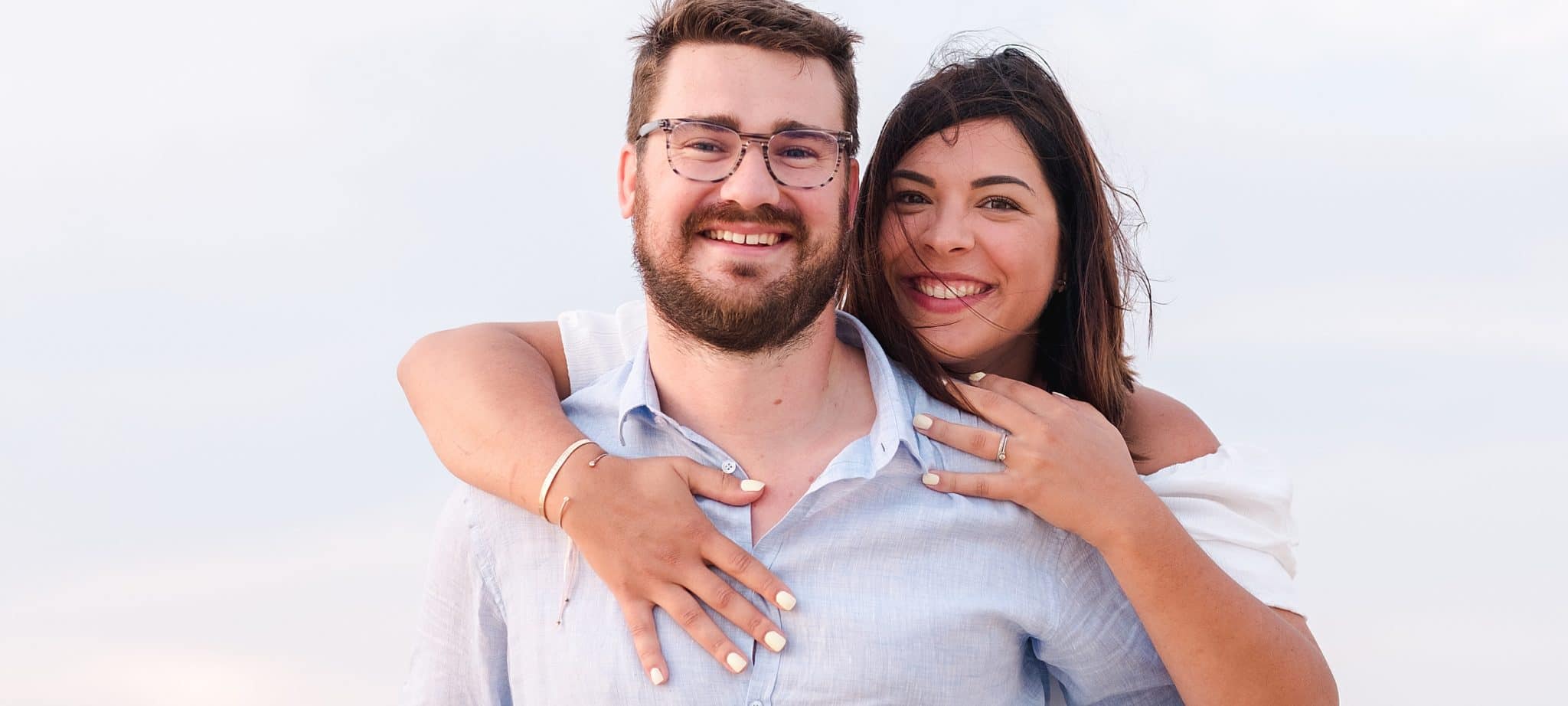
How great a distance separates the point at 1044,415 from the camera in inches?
110

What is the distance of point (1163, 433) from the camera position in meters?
3.19

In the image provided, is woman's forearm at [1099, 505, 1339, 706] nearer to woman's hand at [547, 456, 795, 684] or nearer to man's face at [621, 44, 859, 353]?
woman's hand at [547, 456, 795, 684]

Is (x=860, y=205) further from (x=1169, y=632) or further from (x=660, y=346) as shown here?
(x=1169, y=632)

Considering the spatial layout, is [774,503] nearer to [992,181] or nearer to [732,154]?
[732,154]

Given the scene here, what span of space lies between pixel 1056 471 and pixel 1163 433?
658 millimetres

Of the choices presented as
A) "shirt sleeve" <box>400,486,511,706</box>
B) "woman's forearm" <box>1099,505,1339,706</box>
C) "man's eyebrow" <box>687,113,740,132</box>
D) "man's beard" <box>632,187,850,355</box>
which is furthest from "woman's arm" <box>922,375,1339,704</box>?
"shirt sleeve" <box>400,486,511,706</box>

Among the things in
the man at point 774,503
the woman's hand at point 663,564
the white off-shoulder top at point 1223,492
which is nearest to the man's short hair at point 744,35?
the man at point 774,503

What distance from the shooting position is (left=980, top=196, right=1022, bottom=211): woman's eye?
3.11 meters

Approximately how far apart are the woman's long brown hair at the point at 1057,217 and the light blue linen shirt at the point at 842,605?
388 mm

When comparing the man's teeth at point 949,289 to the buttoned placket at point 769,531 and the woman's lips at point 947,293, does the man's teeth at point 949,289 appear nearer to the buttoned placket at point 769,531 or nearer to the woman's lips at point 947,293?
the woman's lips at point 947,293

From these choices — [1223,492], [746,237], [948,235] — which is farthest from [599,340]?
[1223,492]

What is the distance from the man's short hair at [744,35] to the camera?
8.69 ft

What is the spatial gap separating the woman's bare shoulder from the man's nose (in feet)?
3.46

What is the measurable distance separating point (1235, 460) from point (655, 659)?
1.36m
